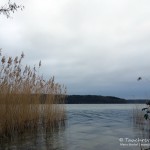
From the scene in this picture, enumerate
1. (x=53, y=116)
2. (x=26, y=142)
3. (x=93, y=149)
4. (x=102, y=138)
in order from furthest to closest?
1. (x=53, y=116)
2. (x=102, y=138)
3. (x=26, y=142)
4. (x=93, y=149)

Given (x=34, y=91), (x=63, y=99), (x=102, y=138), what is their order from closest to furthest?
(x=102, y=138) < (x=34, y=91) < (x=63, y=99)

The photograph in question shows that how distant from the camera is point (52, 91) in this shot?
15.9 meters

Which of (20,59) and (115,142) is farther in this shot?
(20,59)

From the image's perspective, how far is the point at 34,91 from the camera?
1405 cm

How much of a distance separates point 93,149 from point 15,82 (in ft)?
14.6

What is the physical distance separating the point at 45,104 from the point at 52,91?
3.98 ft

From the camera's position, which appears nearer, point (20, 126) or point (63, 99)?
point (20, 126)

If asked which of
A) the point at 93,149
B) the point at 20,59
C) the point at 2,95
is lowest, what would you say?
the point at 93,149

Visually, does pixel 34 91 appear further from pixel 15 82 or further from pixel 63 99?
pixel 63 99

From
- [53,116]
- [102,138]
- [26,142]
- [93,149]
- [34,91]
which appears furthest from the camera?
[53,116]

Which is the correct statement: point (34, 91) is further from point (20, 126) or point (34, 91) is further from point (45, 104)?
point (20, 126)

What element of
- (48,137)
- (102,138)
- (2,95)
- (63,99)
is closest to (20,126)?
(48,137)

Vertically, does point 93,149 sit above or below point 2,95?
below

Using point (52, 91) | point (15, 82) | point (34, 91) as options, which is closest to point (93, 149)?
point (15, 82)
